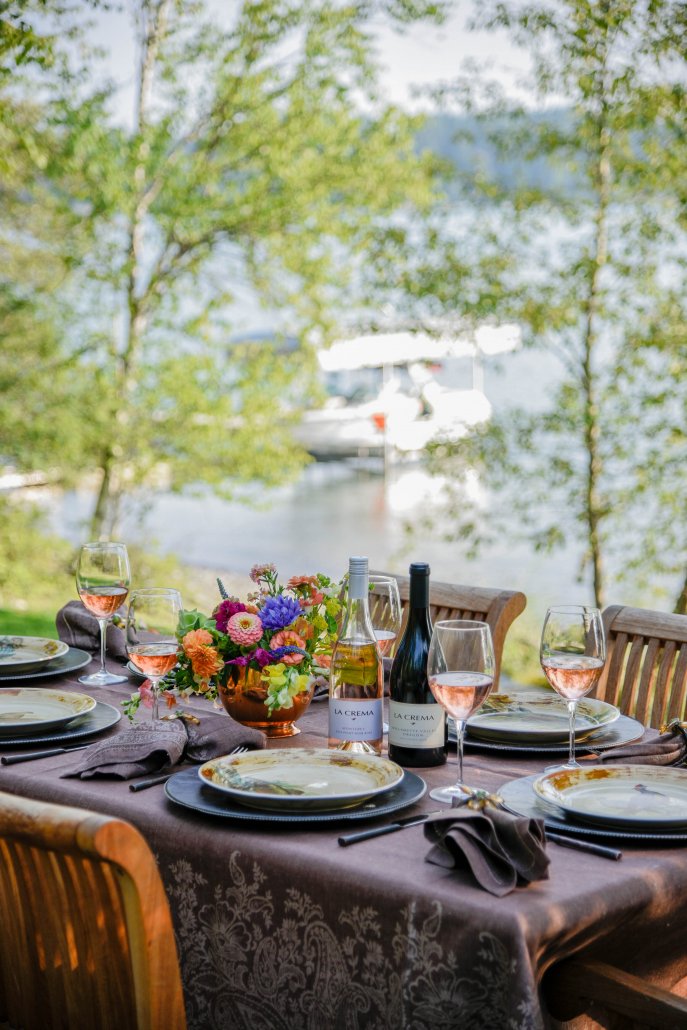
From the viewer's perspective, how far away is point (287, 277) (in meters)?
8.87

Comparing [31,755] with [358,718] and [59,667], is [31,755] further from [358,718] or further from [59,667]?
[59,667]

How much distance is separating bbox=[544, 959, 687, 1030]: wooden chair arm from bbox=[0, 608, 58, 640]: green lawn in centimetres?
446

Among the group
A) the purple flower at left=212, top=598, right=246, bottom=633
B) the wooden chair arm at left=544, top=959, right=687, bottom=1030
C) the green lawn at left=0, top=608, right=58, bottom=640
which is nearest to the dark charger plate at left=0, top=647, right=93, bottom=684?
the purple flower at left=212, top=598, right=246, bottom=633

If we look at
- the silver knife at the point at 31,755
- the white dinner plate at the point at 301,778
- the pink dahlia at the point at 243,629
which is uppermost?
the pink dahlia at the point at 243,629

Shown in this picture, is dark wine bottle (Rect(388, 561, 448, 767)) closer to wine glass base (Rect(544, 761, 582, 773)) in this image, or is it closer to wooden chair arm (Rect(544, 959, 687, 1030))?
wine glass base (Rect(544, 761, 582, 773))

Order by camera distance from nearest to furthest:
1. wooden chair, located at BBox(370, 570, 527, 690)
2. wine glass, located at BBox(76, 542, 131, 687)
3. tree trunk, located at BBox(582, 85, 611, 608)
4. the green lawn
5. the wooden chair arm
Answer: the wooden chair arm → wine glass, located at BBox(76, 542, 131, 687) → wooden chair, located at BBox(370, 570, 527, 690) → the green lawn → tree trunk, located at BBox(582, 85, 611, 608)

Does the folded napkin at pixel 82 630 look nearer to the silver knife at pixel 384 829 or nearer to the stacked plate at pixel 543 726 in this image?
the stacked plate at pixel 543 726

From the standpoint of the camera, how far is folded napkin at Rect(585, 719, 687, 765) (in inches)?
67.7

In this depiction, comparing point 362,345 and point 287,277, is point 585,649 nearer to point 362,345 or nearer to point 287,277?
point 362,345

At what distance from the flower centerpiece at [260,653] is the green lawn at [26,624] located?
12.5 feet

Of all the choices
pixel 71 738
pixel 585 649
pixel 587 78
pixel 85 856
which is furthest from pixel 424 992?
pixel 587 78

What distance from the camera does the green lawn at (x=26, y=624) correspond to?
568 centimetres

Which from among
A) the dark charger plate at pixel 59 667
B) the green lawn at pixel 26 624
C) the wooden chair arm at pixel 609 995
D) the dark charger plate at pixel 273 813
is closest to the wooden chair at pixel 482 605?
the dark charger plate at pixel 59 667

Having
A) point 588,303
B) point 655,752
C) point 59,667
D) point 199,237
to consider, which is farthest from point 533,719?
point 199,237
